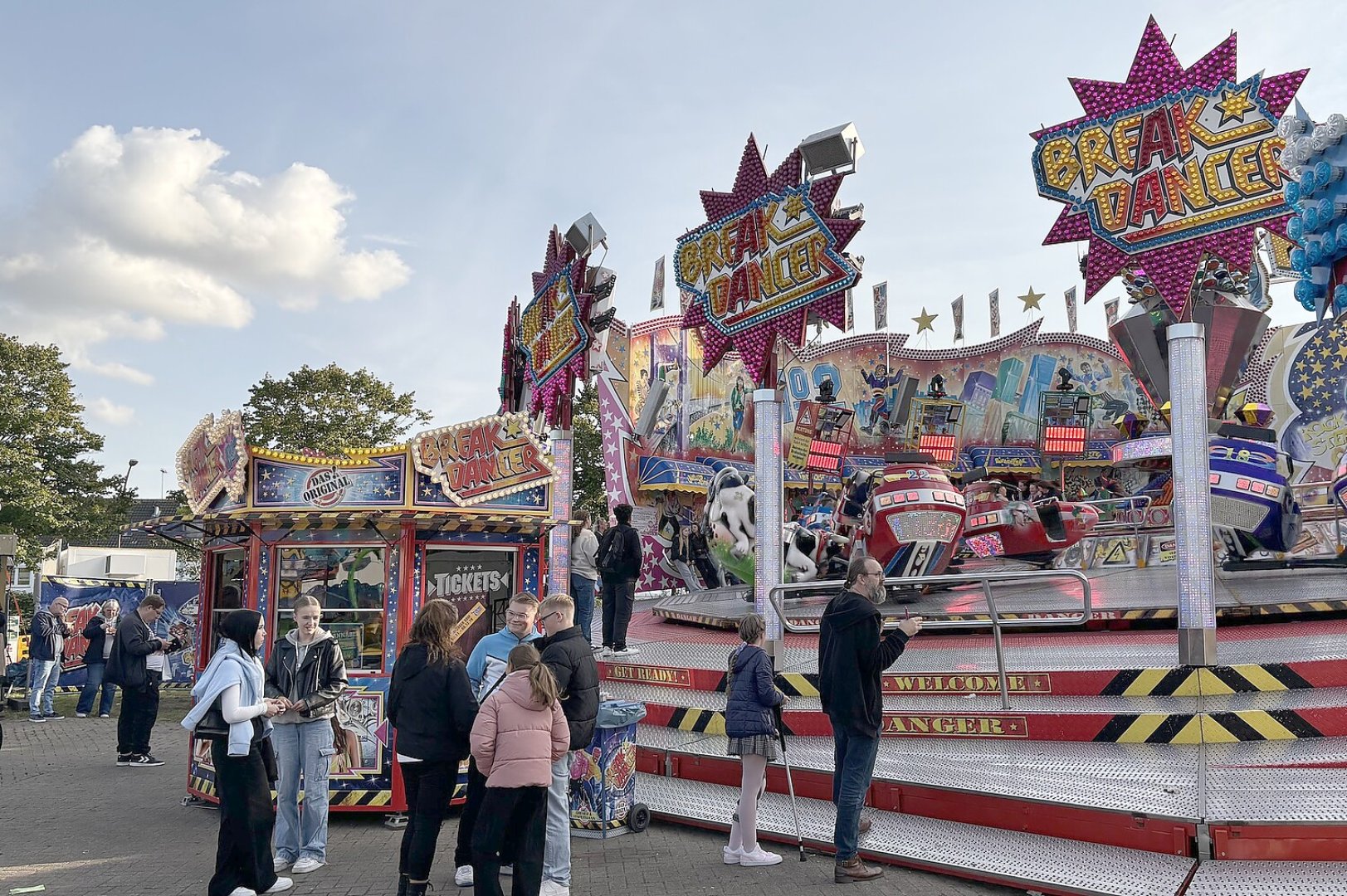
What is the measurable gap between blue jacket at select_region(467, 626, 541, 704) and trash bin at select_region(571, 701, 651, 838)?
4.43 feet

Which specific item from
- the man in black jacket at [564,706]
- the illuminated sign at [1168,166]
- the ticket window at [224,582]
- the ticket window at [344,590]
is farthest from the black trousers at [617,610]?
the illuminated sign at [1168,166]

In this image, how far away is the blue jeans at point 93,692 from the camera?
1470 centimetres

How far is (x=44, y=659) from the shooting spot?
578 inches

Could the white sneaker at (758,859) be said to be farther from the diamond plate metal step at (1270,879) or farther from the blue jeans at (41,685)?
the blue jeans at (41,685)

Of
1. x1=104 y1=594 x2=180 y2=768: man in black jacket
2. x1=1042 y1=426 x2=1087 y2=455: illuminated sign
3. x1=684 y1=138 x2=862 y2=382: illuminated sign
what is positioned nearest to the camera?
x1=684 y1=138 x2=862 y2=382: illuminated sign

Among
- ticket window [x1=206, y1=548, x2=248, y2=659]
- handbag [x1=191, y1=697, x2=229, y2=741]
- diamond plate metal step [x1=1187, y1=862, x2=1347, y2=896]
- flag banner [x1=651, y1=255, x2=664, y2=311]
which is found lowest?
diamond plate metal step [x1=1187, y1=862, x2=1347, y2=896]

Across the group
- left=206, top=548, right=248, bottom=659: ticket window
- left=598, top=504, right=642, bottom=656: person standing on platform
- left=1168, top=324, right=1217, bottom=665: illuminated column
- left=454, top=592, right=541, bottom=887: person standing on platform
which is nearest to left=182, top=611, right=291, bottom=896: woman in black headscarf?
left=454, top=592, right=541, bottom=887: person standing on platform

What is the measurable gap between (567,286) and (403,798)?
23.1ft

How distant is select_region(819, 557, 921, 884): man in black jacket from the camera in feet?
18.9

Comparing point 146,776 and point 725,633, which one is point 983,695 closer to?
point 725,633

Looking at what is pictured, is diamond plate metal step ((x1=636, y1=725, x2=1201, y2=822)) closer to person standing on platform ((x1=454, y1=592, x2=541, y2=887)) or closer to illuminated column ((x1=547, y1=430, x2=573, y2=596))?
person standing on platform ((x1=454, y1=592, x2=541, y2=887))

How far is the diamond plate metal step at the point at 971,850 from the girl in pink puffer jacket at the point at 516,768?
1.97m

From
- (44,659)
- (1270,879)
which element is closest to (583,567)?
(1270,879)

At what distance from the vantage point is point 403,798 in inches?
310
